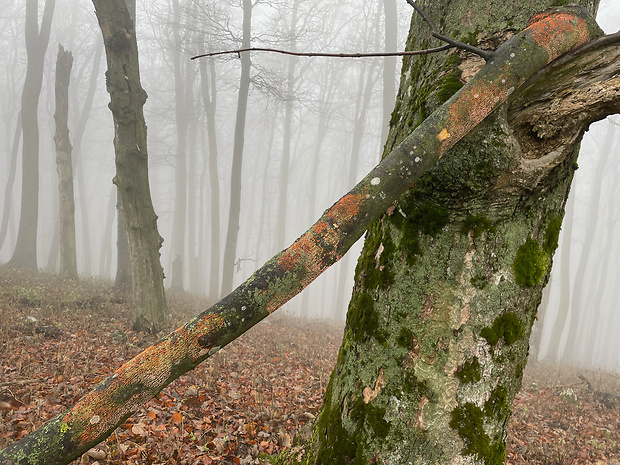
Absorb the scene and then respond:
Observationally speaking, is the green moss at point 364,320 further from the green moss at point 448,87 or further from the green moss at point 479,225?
the green moss at point 448,87

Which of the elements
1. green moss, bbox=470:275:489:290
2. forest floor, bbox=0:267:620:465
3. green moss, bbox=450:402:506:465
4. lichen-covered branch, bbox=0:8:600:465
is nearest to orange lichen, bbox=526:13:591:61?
lichen-covered branch, bbox=0:8:600:465

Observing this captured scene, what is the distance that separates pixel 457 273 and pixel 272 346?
265 inches

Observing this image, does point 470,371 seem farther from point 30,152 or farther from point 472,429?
point 30,152

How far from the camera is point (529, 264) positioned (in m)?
1.72

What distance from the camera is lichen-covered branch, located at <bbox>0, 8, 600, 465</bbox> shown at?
3.89ft

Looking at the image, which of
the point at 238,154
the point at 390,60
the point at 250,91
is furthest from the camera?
the point at 250,91

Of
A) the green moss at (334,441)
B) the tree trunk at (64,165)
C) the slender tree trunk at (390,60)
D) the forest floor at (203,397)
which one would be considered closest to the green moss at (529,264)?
the green moss at (334,441)

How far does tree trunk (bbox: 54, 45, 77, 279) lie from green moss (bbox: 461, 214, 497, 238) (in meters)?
14.4

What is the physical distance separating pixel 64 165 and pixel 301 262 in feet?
49.0

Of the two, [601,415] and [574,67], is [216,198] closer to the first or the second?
[601,415]

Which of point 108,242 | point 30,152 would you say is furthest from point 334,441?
point 108,242

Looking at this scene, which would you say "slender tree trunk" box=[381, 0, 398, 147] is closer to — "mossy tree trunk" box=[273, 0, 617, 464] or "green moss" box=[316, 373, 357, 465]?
"mossy tree trunk" box=[273, 0, 617, 464]

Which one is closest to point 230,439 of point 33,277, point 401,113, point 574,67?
point 401,113

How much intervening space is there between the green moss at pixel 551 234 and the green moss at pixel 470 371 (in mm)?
670
